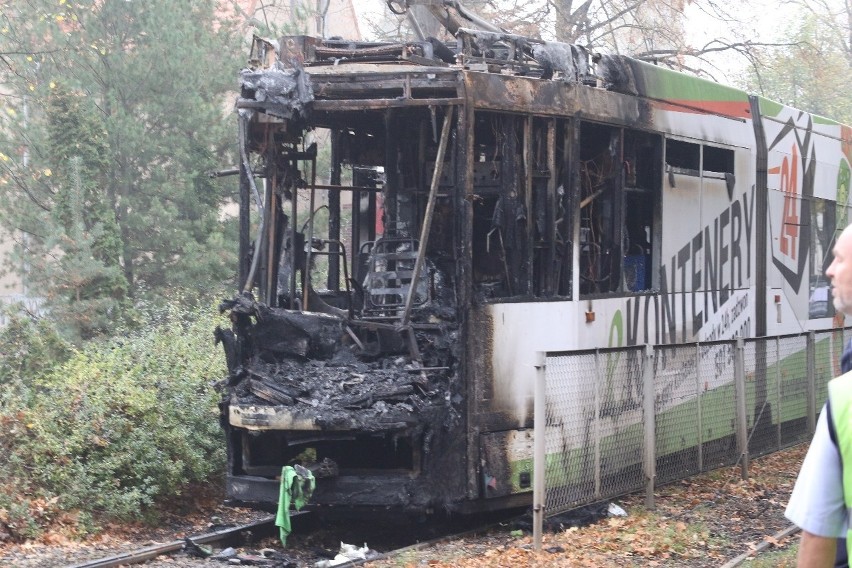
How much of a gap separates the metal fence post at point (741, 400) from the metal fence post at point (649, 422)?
1861 mm

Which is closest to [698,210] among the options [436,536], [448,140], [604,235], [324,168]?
[604,235]

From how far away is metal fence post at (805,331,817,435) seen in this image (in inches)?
499

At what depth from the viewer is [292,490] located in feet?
26.8

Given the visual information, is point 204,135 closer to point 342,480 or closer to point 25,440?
point 25,440

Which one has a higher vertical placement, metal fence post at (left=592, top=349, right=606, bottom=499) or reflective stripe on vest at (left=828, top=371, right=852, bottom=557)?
reflective stripe on vest at (left=828, top=371, right=852, bottom=557)

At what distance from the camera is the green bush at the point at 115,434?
391 inches

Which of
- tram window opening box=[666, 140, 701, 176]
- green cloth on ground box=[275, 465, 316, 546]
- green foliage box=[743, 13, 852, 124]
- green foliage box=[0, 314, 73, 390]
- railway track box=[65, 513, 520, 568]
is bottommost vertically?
railway track box=[65, 513, 520, 568]

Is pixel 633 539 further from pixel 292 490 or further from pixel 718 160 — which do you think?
pixel 718 160

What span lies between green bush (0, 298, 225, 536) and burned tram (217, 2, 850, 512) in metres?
1.90

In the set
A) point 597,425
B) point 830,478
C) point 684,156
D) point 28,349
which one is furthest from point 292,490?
point 28,349

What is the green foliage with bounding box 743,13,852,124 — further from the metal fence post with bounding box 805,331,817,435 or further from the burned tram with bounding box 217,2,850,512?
the burned tram with bounding box 217,2,850,512


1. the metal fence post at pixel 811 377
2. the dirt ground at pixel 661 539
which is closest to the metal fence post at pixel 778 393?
the metal fence post at pixel 811 377

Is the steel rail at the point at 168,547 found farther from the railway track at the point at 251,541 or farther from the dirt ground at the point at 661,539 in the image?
the dirt ground at the point at 661,539

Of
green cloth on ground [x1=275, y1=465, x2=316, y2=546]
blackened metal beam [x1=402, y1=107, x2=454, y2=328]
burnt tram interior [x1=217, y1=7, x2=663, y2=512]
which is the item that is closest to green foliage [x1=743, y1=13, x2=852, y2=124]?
burnt tram interior [x1=217, y1=7, x2=663, y2=512]
